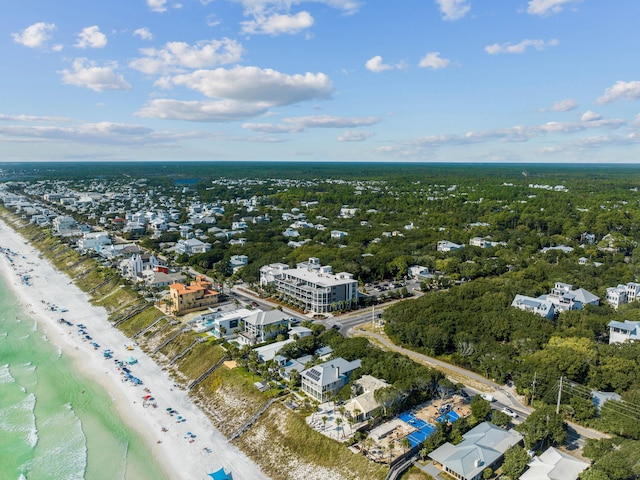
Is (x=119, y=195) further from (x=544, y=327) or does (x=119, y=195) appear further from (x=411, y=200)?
(x=544, y=327)

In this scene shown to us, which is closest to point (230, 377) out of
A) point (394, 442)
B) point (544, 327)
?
point (394, 442)

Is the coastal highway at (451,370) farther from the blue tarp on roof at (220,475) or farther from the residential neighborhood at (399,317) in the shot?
the blue tarp on roof at (220,475)

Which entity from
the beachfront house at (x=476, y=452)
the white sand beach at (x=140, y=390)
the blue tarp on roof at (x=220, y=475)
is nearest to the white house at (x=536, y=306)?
the beachfront house at (x=476, y=452)

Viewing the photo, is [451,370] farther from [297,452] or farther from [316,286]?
[316,286]

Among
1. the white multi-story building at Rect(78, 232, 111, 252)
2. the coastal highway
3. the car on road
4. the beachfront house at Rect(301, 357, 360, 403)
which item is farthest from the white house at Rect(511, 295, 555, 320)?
the white multi-story building at Rect(78, 232, 111, 252)

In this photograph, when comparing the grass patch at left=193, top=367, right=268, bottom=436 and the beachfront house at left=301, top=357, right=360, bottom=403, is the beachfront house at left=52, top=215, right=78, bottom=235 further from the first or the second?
the beachfront house at left=301, top=357, right=360, bottom=403
